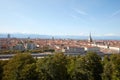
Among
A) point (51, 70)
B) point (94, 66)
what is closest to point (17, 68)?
point (51, 70)

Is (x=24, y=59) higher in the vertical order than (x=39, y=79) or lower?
higher

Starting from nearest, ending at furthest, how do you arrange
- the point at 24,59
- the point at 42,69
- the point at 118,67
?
1. the point at 42,69
2. the point at 24,59
3. the point at 118,67

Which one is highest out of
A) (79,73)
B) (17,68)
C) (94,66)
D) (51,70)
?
(17,68)

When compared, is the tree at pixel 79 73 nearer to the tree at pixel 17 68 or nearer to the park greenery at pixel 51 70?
the park greenery at pixel 51 70

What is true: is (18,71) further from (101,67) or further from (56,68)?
(101,67)

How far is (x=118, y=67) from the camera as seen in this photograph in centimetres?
2656

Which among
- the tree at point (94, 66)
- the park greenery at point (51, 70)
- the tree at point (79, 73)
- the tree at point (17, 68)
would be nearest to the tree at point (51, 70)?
the park greenery at point (51, 70)

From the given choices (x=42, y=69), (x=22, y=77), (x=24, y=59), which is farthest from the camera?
(x=24, y=59)

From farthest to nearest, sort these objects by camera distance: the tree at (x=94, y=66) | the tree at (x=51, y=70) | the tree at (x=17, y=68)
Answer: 1. the tree at (x=94, y=66)
2. the tree at (x=51, y=70)
3. the tree at (x=17, y=68)

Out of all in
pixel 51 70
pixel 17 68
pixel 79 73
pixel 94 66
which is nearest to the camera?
pixel 17 68

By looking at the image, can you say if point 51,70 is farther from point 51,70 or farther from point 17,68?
point 17,68

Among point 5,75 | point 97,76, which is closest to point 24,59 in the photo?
point 5,75

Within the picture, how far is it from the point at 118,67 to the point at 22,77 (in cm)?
1367

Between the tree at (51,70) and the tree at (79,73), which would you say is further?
the tree at (79,73)
